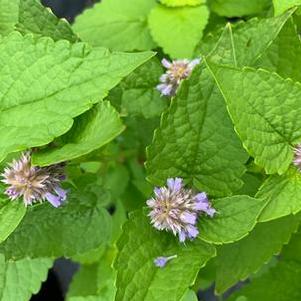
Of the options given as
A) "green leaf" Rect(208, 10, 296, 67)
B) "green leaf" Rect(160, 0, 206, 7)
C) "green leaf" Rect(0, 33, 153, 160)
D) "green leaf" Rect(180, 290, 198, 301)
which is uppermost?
"green leaf" Rect(0, 33, 153, 160)

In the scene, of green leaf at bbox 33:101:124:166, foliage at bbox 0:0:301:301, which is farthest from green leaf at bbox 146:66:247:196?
→ green leaf at bbox 33:101:124:166

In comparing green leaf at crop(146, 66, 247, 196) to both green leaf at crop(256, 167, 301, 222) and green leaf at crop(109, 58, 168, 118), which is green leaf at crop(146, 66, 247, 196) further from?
green leaf at crop(109, 58, 168, 118)

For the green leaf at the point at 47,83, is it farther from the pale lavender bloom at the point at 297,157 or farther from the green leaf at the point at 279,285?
the green leaf at the point at 279,285

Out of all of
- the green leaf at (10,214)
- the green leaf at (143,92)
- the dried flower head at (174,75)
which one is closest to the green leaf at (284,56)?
the dried flower head at (174,75)

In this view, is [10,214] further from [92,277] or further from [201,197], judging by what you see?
[92,277]

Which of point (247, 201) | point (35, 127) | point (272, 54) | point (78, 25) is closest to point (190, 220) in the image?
point (247, 201)

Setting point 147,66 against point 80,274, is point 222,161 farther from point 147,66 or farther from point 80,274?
point 80,274
